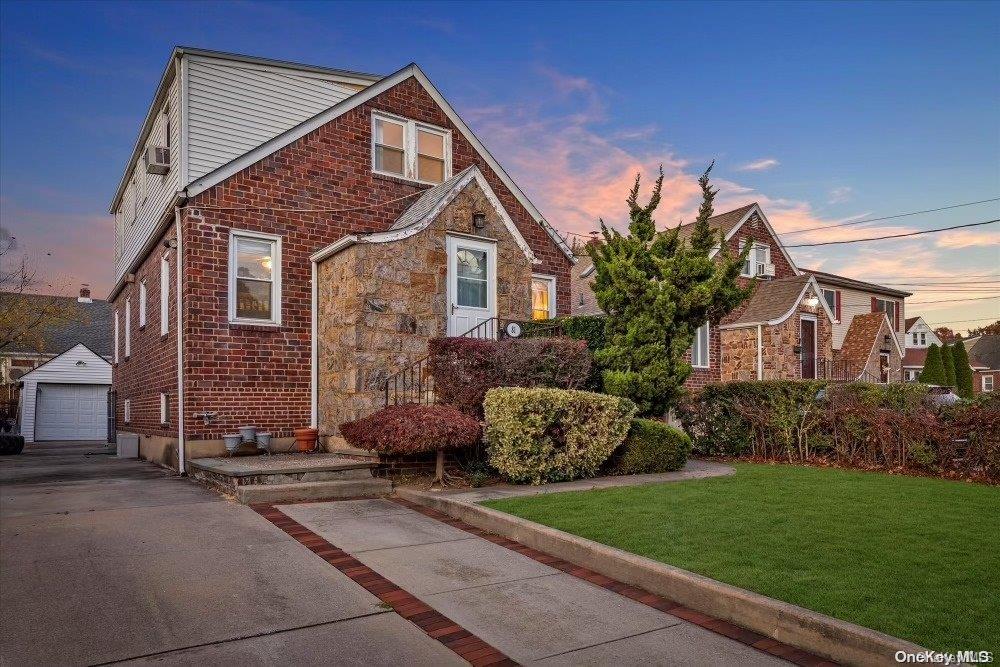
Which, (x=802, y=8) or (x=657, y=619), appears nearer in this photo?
(x=657, y=619)

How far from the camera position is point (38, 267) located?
81.3 ft

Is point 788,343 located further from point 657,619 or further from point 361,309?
point 657,619

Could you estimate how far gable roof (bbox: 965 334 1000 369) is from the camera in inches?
2213

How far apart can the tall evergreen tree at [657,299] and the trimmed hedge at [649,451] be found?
77 centimetres

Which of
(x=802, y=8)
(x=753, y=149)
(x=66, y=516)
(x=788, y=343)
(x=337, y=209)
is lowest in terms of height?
(x=66, y=516)

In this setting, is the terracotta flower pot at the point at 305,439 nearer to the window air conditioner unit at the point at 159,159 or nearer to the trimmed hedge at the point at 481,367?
the trimmed hedge at the point at 481,367

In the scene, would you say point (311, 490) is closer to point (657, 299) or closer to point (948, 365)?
point (657, 299)

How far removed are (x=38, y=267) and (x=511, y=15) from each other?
21.6 metres

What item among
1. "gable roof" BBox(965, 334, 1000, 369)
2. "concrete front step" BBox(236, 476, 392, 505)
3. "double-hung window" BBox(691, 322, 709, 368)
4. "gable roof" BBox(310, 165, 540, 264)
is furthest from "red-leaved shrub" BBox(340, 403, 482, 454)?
"gable roof" BBox(965, 334, 1000, 369)

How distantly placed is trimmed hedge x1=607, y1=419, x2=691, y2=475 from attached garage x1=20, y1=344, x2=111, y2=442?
92.3ft

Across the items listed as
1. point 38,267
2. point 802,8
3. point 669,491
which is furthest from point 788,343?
point 38,267

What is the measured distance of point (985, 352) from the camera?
58031 millimetres

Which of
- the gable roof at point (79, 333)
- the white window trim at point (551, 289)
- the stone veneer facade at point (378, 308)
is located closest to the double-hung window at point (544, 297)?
the white window trim at point (551, 289)

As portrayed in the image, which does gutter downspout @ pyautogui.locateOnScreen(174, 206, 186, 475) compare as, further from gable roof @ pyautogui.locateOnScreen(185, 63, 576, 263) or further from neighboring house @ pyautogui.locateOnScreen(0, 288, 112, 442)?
neighboring house @ pyautogui.locateOnScreen(0, 288, 112, 442)
